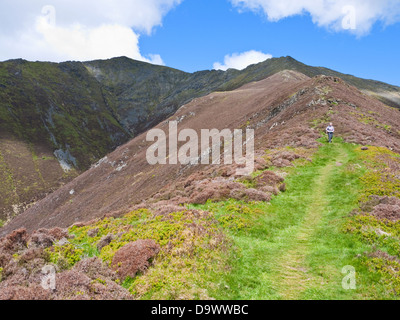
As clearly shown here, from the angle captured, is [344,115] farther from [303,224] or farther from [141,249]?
[141,249]

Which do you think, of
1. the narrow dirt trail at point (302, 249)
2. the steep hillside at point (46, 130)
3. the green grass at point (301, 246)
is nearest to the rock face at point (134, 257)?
the green grass at point (301, 246)

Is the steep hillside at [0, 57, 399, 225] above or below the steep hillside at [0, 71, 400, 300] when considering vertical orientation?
above

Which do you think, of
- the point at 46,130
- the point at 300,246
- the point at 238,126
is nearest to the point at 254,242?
the point at 300,246

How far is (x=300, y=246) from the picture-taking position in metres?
12.4

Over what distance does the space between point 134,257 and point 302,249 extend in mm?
7559

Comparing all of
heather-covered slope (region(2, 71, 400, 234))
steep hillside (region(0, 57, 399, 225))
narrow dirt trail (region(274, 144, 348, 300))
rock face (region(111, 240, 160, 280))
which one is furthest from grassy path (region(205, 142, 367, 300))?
steep hillside (region(0, 57, 399, 225))

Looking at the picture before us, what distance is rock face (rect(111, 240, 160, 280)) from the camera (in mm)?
9859

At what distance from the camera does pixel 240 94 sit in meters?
87.6

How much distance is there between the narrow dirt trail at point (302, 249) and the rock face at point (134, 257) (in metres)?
5.00

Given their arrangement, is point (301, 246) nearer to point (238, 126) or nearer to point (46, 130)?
point (238, 126)

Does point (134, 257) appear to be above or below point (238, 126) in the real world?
below

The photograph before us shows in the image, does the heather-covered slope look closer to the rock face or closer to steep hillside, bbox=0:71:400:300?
steep hillside, bbox=0:71:400:300

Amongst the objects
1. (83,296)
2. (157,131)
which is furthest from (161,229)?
(157,131)
